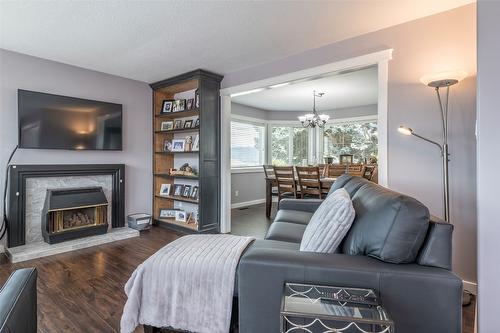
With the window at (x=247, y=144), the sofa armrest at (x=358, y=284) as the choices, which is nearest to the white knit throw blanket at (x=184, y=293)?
the sofa armrest at (x=358, y=284)

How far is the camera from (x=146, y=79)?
4297 mm

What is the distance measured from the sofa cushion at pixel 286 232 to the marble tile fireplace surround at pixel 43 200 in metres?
2.45

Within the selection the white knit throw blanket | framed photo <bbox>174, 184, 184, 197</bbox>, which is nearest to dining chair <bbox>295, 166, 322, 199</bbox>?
framed photo <bbox>174, 184, 184, 197</bbox>

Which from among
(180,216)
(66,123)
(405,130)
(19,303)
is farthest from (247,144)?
(19,303)

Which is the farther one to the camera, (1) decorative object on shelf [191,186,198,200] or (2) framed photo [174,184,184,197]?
(2) framed photo [174,184,184,197]

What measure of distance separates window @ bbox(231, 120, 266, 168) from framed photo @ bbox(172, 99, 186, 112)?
187 centimetres

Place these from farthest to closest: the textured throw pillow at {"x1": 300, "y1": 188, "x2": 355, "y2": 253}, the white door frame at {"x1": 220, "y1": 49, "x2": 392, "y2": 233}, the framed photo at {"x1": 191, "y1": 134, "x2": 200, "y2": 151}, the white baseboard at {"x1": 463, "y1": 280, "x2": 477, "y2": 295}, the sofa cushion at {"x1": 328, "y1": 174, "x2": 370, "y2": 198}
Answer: the framed photo at {"x1": 191, "y1": 134, "x2": 200, "y2": 151}, the white door frame at {"x1": 220, "y1": 49, "x2": 392, "y2": 233}, the white baseboard at {"x1": 463, "y1": 280, "x2": 477, "y2": 295}, the sofa cushion at {"x1": 328, "y1": 174, "x2": 370, "y2": 198}, the textured throw pillow at {"x1": 300, "y1": 188, "x2": 355, "y2": 253}

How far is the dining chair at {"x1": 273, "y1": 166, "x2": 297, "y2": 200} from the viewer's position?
4.45 meters

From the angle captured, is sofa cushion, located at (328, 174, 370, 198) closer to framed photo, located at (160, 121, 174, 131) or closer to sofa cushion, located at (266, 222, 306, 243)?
sofa cushion, located at (266, 222, 306, 243)

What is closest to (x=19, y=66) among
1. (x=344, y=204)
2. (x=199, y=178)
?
(x=199, y=178)

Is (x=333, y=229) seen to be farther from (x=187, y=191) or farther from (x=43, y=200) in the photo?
(x=43, y=200)

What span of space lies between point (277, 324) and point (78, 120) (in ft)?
12.1

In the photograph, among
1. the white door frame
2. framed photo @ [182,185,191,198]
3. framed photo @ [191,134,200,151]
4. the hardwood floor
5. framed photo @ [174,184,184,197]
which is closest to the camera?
the hardwood floor

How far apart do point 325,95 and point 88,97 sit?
13.7 feet
